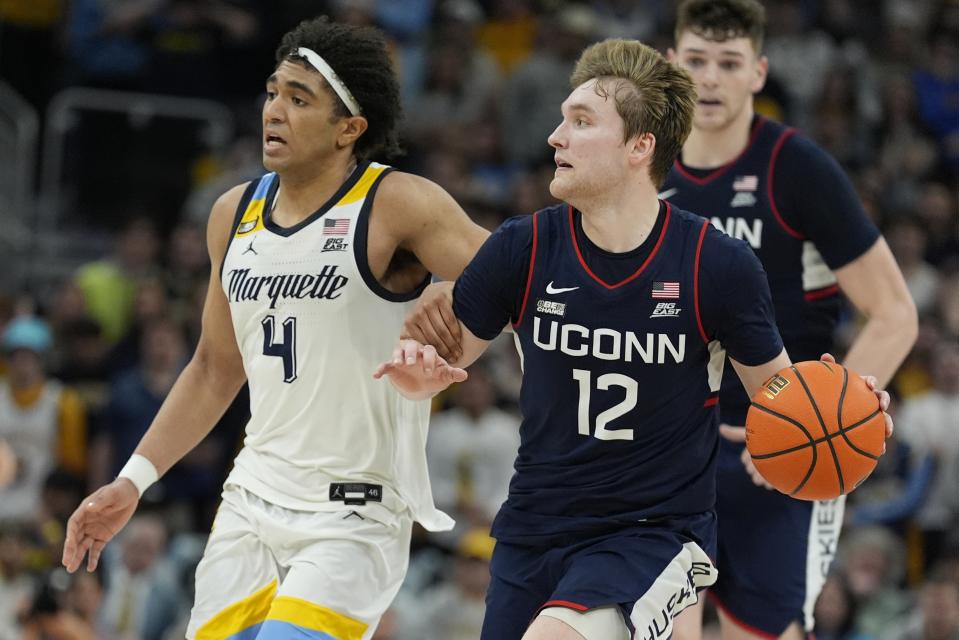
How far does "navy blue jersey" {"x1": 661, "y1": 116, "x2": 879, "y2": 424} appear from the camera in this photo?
19.2 ft

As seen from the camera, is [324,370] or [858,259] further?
[858,259]

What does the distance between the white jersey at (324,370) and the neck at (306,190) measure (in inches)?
2.1

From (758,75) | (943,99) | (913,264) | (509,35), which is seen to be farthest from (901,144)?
(758,75)

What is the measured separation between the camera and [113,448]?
1074 cm

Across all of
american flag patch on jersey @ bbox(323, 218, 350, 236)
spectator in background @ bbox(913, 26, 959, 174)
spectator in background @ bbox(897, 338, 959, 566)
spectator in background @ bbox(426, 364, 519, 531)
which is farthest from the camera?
spectator in background @ bbox(913, 26, 959, 174)

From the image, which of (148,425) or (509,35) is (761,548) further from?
(509,35)

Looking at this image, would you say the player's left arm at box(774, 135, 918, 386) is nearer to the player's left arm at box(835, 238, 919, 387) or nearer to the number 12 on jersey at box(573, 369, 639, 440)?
the player's left arm at box(835, 238, 919, 387)

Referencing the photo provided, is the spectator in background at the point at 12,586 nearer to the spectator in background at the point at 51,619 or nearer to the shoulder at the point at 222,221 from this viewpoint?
the spectator in background at the point at 51,619

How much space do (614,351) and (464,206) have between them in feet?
25.3

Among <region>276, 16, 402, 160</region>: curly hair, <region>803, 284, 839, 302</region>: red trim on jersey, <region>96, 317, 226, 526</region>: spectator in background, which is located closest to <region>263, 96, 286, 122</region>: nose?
<region>276, 16, 402, 160</region>: curly hair

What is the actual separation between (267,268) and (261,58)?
9.11 metres

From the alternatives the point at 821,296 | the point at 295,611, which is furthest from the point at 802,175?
the point at 295,611

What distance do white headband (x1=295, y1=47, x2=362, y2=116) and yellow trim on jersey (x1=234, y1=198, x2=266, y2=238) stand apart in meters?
0.49

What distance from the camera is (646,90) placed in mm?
4984
